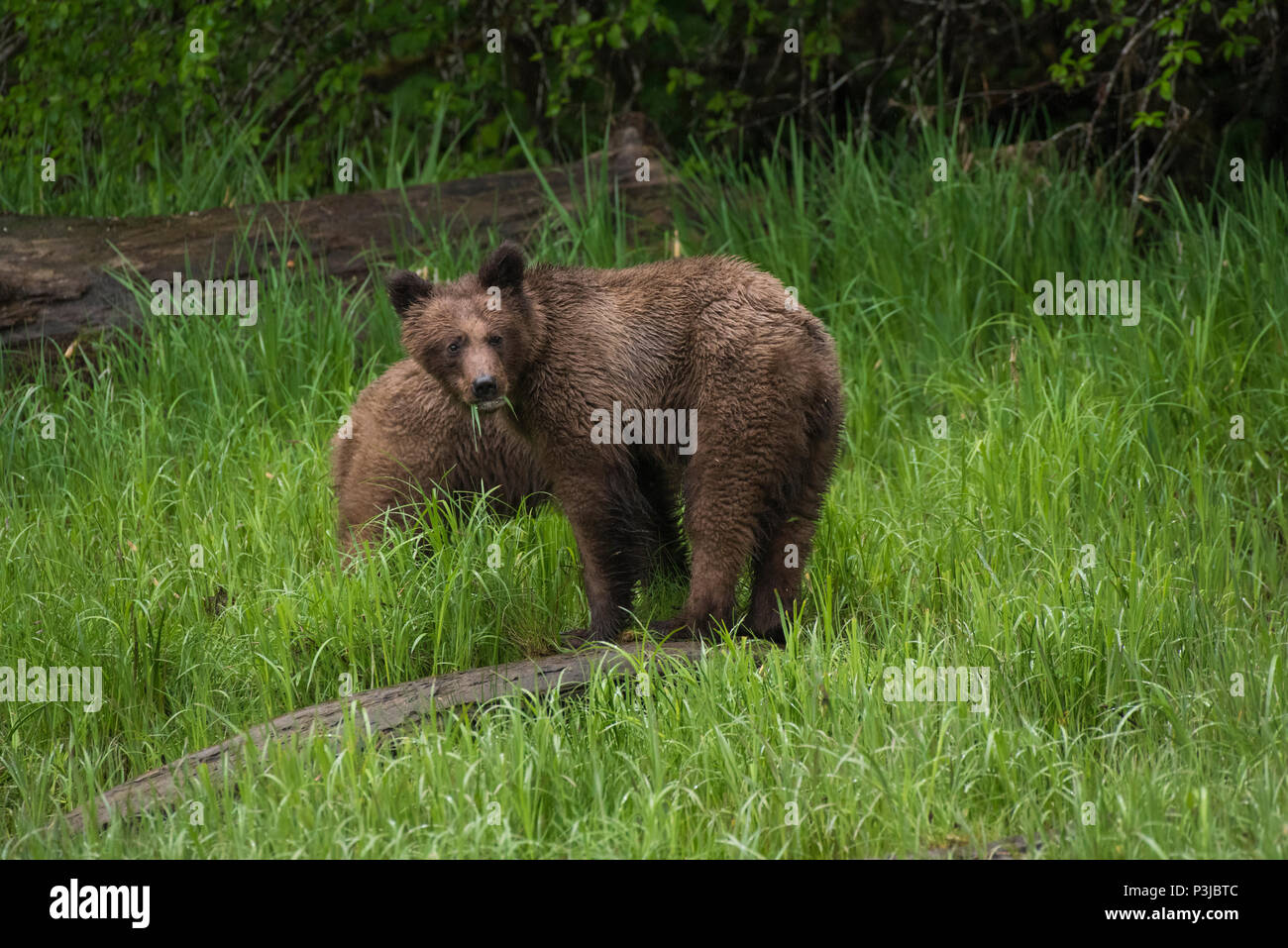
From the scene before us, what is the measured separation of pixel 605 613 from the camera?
5473 millimetres

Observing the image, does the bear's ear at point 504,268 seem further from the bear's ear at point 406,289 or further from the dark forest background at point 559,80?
the dark forest background at point 559,80

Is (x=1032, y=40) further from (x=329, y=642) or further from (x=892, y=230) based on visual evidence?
(x=329, y=642)

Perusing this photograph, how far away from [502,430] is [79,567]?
1908mm

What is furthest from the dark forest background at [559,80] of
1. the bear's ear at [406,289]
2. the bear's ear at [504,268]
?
the bear's ear at [504,268]

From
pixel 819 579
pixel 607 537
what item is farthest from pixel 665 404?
pixel 819 579

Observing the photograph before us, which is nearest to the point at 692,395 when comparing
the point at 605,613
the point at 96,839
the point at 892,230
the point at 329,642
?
the point at 605,613

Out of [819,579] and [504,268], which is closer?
[504,268]

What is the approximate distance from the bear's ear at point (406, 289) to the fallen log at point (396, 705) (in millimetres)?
1483

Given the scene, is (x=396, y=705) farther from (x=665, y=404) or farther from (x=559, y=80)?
(x=559, y=80)

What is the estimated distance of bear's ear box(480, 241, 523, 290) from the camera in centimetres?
542

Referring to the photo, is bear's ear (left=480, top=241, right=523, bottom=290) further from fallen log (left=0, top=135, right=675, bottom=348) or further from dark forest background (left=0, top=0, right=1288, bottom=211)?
dark forest background (left=0, top=0, right=1288, bottom=211)

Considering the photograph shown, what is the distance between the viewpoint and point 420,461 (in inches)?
249

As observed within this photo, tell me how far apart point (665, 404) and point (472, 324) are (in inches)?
31.3

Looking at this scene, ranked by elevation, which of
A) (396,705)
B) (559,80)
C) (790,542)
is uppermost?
(559,80)
